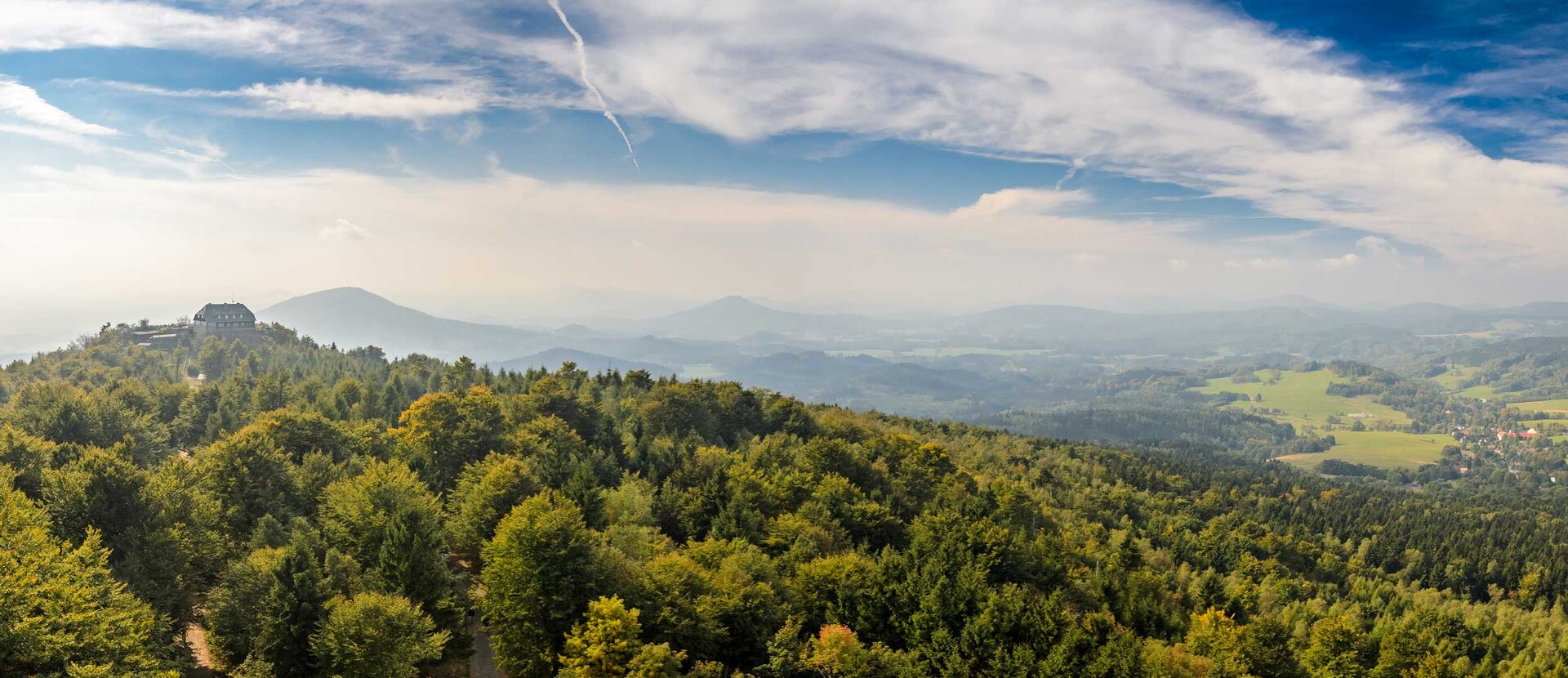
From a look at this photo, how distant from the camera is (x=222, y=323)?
153750 mm

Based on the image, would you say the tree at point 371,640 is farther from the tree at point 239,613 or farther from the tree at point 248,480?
the tree at point 248,480

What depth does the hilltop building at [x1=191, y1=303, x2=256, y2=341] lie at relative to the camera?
500 feet

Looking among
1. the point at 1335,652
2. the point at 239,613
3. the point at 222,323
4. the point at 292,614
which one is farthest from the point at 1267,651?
the point at 222,323

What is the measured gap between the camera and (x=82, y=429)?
60.1 metres

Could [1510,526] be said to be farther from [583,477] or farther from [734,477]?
[583,477]

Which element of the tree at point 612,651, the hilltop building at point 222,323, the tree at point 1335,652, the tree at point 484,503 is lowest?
the tree at point 1335,652

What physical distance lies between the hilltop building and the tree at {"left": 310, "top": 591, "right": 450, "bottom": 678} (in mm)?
152126

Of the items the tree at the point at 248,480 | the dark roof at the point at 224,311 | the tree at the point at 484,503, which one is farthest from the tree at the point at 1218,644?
the dark roof at the point at 224,311

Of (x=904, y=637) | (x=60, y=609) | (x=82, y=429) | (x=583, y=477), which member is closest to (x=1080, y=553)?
(x=904, y=637)

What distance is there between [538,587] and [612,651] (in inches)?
265

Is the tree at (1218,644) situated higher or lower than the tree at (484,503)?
lower

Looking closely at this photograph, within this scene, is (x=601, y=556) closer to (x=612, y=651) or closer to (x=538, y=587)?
(x=538, y=587)

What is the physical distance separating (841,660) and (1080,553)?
4419 centimetres

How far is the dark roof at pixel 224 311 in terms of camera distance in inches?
6043
